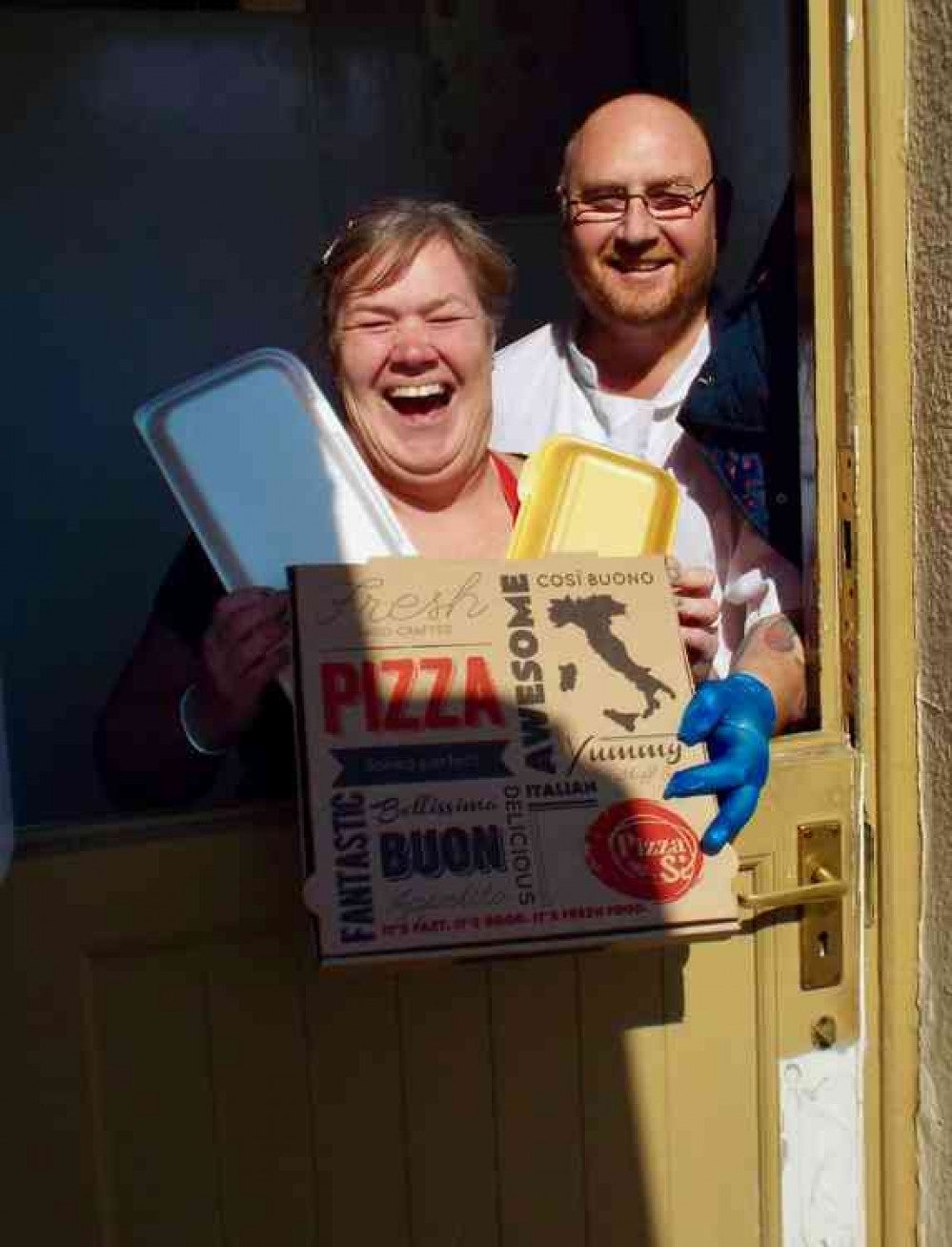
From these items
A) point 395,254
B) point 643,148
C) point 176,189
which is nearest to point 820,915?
point 395,254

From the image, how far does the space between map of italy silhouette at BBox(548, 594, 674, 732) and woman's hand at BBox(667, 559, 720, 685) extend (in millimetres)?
126

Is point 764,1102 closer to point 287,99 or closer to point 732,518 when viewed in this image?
point 732,518

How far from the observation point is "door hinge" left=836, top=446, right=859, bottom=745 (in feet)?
5.56

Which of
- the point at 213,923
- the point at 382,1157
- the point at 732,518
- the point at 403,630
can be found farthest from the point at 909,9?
the point at 382,1157

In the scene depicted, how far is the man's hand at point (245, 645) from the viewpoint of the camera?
1.46m

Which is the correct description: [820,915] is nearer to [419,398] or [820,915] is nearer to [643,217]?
[419,398]

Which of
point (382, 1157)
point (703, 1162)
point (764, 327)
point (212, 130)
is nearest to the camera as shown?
point (382, 1157)

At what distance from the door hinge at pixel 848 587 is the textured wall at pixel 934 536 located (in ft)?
0.25

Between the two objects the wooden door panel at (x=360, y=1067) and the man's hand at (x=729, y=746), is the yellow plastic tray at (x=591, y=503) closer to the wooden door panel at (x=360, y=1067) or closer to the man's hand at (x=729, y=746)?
the man's hand at (x=729, y=746)

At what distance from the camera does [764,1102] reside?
5.76 feet

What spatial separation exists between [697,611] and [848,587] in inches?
9.4

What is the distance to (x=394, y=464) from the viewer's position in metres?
1.78

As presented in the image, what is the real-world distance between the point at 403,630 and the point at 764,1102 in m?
0.78

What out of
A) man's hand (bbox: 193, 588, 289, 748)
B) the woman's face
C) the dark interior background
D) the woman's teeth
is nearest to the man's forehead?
the woman's face
